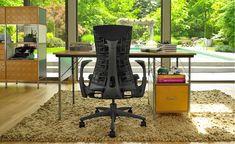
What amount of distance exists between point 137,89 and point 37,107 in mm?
1664

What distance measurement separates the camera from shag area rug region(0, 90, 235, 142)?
10.9ft

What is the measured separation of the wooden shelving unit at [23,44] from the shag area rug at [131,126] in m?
1.95

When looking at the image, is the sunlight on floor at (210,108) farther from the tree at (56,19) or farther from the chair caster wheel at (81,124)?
the tree at (56,19)

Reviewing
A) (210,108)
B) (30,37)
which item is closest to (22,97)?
(30,37)

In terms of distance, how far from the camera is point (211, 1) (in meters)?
7.48

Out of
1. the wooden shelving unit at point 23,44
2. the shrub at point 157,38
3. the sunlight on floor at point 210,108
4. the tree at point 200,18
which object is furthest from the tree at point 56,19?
the sunlight on floor at point 210,108

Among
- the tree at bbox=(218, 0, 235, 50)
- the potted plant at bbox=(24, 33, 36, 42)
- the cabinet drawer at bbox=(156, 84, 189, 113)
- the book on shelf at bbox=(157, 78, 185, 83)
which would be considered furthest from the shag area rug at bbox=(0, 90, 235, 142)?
the tree at bbox=(218, 0, 235, 50)

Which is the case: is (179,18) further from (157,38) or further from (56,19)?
(56,19)

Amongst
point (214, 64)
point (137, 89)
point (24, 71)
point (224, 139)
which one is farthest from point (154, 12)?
point (224, 139)

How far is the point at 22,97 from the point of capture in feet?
18.1

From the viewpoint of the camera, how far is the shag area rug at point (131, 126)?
10.9ft

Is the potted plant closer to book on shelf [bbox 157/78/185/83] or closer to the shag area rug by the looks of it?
the shag area rug

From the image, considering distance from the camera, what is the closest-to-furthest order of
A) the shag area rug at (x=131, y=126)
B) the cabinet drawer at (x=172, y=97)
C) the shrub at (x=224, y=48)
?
the shag area rug at (x=131, y=126) < the cabinet drawer at (x=172, y=97) < the shrub at (x=224, y=48)

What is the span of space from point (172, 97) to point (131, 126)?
0.65 meters
